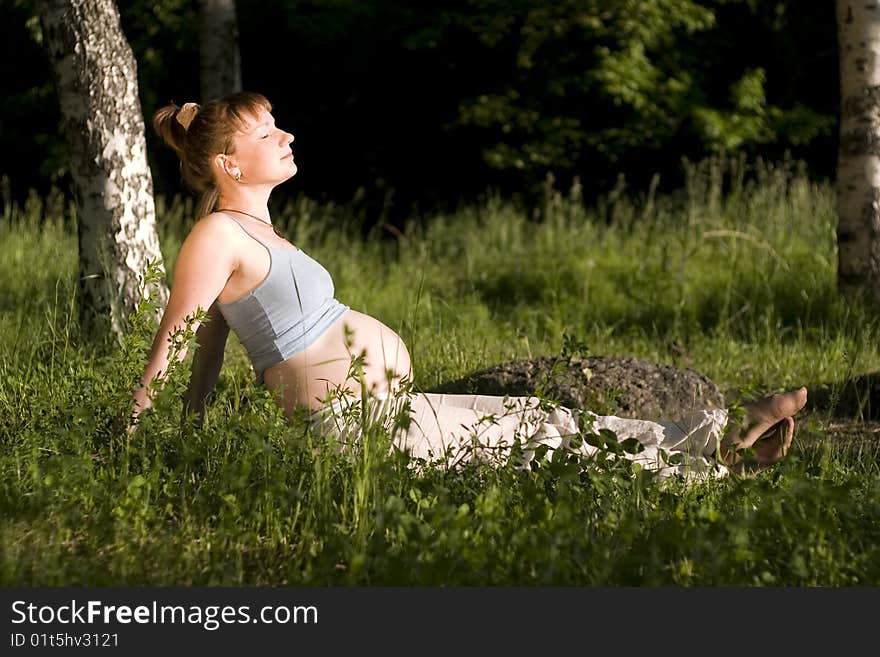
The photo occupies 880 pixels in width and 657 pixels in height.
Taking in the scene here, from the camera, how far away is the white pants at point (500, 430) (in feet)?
13.2

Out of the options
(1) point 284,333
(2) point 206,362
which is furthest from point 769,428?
(2) point 206,362

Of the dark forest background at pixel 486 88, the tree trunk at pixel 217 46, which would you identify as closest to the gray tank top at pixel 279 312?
the tree trunk at pixel 217 46

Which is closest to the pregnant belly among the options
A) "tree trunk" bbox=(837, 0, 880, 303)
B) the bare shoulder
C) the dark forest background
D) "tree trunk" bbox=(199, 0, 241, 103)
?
the bare shoulder

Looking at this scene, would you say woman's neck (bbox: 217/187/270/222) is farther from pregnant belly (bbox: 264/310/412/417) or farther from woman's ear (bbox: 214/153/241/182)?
pregnant belly (bbox: 264/310/412/417)

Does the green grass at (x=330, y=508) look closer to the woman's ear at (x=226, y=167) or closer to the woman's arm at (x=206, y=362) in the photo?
the woman's arm at (x=206, y=362)

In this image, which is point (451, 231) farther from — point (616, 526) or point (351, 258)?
point (616, 526)

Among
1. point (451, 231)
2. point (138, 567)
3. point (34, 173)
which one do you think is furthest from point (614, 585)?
point (34, 173)

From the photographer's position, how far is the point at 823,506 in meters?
3.78

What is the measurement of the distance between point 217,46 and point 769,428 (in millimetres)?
7659

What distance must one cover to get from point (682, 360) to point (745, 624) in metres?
3.99

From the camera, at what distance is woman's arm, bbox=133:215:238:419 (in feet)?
13.2

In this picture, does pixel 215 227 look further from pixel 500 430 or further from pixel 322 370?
pixel 500 430

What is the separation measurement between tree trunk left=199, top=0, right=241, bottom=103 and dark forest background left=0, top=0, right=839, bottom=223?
232 cm

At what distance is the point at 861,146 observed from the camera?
292 inches
